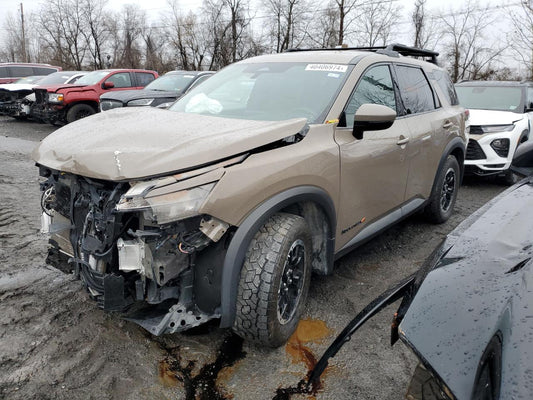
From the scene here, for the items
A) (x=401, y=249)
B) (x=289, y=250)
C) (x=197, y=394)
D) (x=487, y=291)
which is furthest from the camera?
(x=401, y=249)

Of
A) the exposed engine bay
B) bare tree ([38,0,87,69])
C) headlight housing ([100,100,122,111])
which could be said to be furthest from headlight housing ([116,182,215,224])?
bare tree ([38,0,87,69])

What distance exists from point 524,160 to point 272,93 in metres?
1.79

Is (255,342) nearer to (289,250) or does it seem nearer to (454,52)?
(289,250)

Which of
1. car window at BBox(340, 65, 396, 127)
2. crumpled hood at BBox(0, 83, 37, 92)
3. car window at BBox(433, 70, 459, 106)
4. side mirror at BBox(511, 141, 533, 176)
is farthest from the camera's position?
crumpled hood at BBox(0, 83, 37, 92)

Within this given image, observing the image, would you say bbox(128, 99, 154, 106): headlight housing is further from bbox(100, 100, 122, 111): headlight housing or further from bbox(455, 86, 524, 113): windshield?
bbox(455, 86, 524, 113): windshield

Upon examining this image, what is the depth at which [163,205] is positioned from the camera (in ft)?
6.86

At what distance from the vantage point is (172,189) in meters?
2.13

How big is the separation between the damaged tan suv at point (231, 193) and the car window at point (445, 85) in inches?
58.7

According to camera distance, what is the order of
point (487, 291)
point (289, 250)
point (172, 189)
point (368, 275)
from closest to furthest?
point (487, 291)
point (172, 189)
point (289, 250)
point (368, 275)

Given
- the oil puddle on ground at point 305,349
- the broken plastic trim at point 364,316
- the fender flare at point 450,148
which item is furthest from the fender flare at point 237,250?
the fender flare at point 450,148

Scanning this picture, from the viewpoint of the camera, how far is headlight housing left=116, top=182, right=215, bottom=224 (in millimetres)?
2092

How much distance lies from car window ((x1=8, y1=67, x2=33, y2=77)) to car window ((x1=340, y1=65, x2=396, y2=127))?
59.5ft

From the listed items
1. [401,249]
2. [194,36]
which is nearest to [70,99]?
[401,249]

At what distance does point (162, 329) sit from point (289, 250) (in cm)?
81
